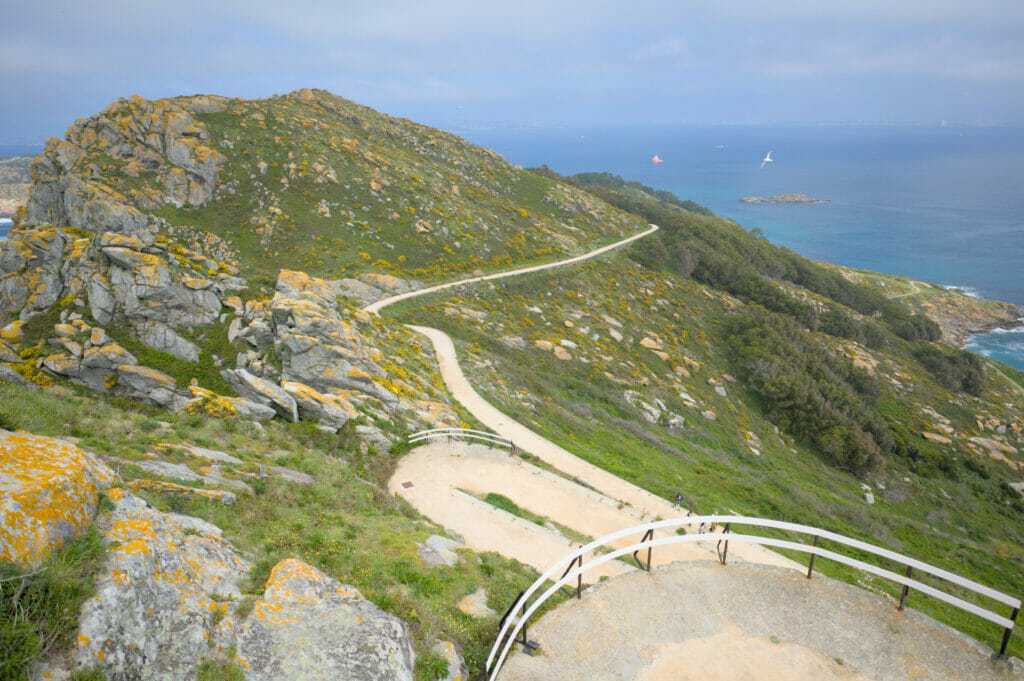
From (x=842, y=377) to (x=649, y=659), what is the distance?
54589 mm

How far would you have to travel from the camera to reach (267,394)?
17.7 m

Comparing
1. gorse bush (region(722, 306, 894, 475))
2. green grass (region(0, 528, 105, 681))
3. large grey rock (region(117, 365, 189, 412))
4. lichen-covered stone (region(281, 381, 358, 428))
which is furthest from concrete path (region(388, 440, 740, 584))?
gorse bush (region(722, 306, 894, 475))

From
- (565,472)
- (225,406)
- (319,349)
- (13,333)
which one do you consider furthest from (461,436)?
(13,333)

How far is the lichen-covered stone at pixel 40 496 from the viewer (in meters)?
5.59

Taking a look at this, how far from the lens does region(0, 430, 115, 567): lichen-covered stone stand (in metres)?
5.59

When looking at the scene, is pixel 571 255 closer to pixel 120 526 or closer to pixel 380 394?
pixel 380 394

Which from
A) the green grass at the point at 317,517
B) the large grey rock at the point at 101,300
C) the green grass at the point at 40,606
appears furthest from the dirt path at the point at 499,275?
the green grass at the point at 40,606

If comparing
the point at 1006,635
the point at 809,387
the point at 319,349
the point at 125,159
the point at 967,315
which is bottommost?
the point at 319,349

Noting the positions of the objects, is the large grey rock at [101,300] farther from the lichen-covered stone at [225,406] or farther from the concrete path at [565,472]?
the concrete path at [565,472]

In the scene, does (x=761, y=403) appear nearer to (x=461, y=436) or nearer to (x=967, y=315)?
(x=461, y=436)

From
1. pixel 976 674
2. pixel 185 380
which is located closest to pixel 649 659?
pixel 976 674

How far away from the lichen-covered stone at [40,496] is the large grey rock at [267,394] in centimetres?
1041

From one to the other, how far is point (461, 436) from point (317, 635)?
1466 cm

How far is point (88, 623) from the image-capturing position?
5363 millimetres
